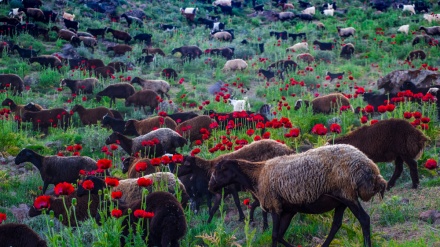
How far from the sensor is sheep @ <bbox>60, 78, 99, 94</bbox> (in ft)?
61.4

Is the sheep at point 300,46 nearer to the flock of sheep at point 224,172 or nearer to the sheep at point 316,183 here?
the flock of sheep at point 224,172

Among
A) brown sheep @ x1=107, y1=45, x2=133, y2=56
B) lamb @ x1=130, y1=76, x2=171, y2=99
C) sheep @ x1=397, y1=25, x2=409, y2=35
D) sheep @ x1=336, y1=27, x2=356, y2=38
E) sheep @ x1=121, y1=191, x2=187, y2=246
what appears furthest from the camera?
sheep @ x1=336, y1=27, x2=356, y2=38

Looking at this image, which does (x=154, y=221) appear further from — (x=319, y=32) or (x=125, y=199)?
(x=319, y=32)

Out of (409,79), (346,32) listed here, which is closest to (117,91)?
(409,79)

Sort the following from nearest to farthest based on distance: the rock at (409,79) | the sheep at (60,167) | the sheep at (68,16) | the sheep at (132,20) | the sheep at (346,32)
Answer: the sheep at (60,167) < the rock at (409,79) < the sheep at (346,32) < the sheep at (68,16) < the sheep at (132,20)

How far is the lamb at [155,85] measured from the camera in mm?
19219

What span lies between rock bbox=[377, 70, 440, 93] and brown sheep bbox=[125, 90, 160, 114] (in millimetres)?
7181

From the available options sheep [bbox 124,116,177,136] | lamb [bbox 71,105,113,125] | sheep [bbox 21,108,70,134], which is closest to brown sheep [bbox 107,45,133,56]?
lamb [bbox 71,105,113,125]

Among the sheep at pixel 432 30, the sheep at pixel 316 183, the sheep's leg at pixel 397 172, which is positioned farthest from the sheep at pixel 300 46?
the sheep at pixel 316 183

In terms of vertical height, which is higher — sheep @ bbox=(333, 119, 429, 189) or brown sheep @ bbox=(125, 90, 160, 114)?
sheep @ bbox=(333, 119, 429, 189)

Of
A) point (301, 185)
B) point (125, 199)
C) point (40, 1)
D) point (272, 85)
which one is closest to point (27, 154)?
point (125, 199)

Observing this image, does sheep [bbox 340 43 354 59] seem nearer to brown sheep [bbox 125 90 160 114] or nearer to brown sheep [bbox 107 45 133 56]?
brown sheep [bbox 107 45 133 56]

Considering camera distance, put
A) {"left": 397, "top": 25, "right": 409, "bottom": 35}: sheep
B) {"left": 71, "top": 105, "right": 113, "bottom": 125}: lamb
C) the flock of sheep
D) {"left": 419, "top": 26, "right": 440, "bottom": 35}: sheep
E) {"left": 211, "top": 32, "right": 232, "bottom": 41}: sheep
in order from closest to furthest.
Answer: the flock of sheep → {"left": 71, "top": 105, "right": 113, "bottom": 125}: lamb → {"left": 419, "top": 26, "right": 440, "bottom": 35}: sheep → {"left": 397, "top": 25, "right": 409, "bottom": 35}: sheep → {"left": 211, "top": 32, "right": 232, "bottom": 41}: sheep

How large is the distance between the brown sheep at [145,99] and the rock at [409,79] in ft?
23.6
